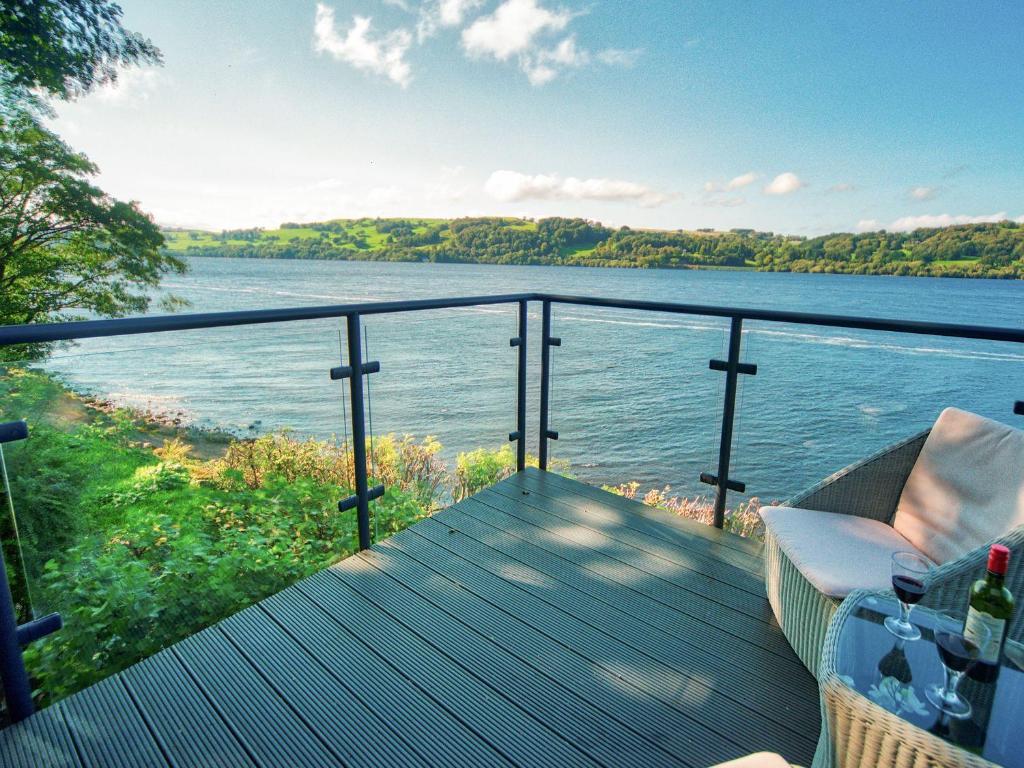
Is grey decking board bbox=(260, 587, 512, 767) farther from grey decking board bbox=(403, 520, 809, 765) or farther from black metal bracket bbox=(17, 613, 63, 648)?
black metal bracket bbox=(17, 613, 63, 648)

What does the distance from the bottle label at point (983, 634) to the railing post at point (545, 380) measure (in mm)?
2467

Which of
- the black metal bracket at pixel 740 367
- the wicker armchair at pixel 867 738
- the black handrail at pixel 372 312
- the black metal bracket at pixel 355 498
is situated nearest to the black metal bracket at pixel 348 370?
the black handrail at pixel 372 312

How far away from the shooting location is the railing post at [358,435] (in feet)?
7.64

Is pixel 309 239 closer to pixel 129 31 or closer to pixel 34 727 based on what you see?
pixel 129 31

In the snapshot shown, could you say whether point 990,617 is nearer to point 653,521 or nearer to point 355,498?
point 653,521

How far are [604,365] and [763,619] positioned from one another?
9.15 feet

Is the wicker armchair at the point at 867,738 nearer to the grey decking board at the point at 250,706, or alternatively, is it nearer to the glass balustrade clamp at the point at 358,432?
the grey decking board at the point at 250,706

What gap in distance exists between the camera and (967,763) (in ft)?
2.78

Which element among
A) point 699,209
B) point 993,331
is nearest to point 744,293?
point 699,209

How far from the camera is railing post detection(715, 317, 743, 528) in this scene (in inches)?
105

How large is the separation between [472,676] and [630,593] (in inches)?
30.5

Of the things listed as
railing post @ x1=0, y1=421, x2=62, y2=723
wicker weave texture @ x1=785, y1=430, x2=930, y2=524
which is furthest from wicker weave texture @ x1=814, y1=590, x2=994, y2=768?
railing post @ x1=0, y1=421, x2=62, y2=723

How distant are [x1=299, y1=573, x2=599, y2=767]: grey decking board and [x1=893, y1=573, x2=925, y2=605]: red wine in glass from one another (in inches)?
34.4

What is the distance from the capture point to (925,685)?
108 cm
